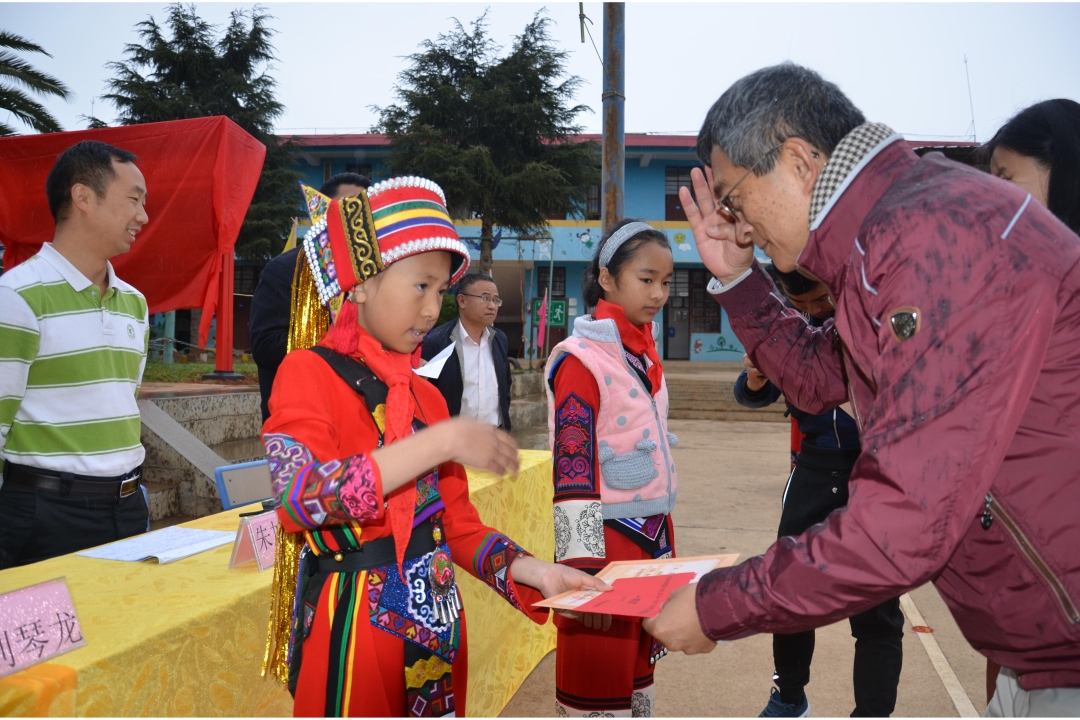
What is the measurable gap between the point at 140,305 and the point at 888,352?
105 inches

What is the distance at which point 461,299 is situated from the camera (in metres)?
5.36

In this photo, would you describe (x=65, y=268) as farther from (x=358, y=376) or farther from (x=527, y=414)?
(x=527, y=414)

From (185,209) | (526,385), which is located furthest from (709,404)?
(185,209)

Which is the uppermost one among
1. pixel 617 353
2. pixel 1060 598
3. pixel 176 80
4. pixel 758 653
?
pixel 176 80

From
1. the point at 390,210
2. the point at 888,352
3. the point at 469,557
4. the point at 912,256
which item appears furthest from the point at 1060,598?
the point at 390,210

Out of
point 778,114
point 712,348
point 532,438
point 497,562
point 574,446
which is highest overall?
point 778,114

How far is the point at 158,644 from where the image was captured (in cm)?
142

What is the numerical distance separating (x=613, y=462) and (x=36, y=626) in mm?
1661

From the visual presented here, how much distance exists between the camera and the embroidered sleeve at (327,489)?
126 centimetres

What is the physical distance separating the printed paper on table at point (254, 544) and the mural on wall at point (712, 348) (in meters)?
22.8

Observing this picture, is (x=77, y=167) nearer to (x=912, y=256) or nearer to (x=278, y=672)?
(x=278, y=672)

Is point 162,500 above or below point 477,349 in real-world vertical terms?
below

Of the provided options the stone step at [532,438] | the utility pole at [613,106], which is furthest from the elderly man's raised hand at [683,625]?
the stone step at [532,438]

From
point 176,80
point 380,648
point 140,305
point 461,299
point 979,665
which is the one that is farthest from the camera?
point 176,80
